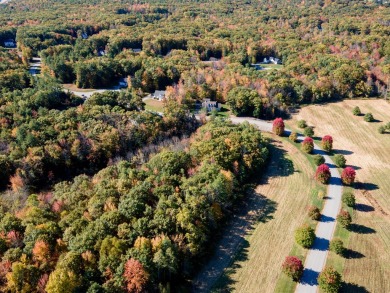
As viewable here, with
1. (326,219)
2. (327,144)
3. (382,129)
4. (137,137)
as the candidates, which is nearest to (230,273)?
(326,219)

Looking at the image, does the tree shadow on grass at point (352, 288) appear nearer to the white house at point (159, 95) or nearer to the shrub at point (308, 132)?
the shrub at point (308, 132)

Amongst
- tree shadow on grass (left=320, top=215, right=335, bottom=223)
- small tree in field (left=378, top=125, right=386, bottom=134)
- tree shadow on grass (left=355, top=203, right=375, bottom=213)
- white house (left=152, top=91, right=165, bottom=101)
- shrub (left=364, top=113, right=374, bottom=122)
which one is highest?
white house (left=152, top=91, right=165, bottom=101)

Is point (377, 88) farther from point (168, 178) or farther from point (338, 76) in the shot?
point (168, 178)

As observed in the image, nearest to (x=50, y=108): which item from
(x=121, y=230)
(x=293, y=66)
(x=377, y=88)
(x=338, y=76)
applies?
(x=121, y=230)

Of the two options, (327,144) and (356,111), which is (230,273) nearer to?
(327,144)

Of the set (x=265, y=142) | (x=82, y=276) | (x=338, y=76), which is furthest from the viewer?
(x=338, y=76)

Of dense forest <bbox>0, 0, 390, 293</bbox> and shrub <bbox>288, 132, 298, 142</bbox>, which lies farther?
shrub <bbox>288, 132, 298, 142</bbox>

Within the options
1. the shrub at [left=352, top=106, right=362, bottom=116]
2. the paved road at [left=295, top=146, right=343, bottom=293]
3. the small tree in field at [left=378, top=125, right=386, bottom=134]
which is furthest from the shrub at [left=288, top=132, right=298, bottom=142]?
the shrub at [left=352, top=106, right=362, bottom=116]

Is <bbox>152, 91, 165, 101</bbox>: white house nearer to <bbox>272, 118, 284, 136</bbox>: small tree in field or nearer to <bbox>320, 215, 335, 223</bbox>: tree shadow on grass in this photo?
<bbox>272, 118, 284, 136</bbox>: small tree in field
